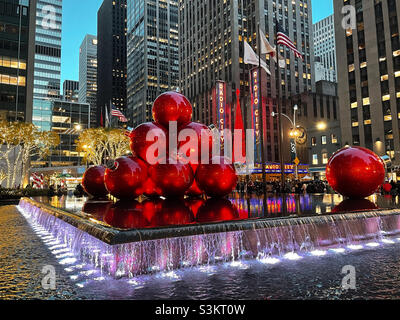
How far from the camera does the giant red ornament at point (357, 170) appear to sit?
10242 mm

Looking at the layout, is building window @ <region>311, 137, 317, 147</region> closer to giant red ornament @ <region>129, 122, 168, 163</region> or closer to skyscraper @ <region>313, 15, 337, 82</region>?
giant red ornament @ <region>129, 122, 168, 163</region>

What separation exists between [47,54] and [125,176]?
12969cm

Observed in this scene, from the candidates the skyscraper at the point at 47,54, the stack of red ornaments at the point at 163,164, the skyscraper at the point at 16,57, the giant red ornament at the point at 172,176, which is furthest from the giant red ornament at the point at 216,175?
the skyscraper at the point at 47,54

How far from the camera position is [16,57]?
178ft

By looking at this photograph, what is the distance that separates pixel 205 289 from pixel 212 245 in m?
1.55

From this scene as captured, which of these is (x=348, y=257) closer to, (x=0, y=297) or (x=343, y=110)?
(x=0, y=297)

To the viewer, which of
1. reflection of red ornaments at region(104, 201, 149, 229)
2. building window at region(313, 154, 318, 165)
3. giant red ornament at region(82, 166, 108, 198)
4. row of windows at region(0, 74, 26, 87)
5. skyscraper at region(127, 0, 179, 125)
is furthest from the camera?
skyscraper at region(127, 0, 179, 125)

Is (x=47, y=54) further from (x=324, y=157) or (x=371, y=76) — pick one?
(x=371, y=76)

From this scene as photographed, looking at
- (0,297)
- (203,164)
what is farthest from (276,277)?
(203,164)

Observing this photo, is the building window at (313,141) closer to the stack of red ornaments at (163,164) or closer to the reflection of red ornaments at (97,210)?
the stack of red ornaments at (163,164)

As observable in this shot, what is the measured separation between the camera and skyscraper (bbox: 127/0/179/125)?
484ft

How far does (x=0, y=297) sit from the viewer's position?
4.26 metres

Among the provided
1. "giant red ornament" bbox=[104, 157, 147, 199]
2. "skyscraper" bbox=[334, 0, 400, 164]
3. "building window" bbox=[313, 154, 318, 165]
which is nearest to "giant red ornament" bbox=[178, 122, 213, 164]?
"giant red ornament" bbox=[104, 157, 147, 199]

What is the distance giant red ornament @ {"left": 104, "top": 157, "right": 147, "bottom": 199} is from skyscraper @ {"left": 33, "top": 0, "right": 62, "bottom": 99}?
126756 mm
